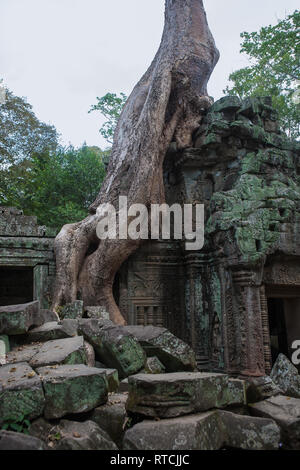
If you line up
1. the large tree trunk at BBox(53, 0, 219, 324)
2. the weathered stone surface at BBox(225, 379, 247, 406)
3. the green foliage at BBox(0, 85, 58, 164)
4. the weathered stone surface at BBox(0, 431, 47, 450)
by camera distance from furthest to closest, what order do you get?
the green foliage at BBox(0, 85, 58, 164), the large tree trunk at BBox(53, 0, 219, 324), the weathered stone surface at BBox(225, 379, 247, 406), the weathered stone surface at BBox(0, 431, 47, 450)

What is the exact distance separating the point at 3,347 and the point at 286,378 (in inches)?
97.1

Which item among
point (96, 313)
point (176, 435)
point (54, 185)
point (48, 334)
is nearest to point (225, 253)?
point (96, 313)

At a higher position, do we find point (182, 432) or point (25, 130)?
point (25, 130)

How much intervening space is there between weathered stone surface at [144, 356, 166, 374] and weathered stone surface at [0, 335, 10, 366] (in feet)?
3.62

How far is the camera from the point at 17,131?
13.8 m

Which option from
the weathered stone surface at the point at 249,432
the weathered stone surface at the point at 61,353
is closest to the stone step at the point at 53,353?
the weathered stone surface at the point at 61,353

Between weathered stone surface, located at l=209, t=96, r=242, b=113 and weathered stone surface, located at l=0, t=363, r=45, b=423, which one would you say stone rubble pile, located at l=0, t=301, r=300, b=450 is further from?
weathered stone surface, located at l=209, t=96, r=242, b=113

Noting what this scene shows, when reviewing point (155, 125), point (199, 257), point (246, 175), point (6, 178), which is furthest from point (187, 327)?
point (6, 178)

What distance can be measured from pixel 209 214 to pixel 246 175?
3.17ft

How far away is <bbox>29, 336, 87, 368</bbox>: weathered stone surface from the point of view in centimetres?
264

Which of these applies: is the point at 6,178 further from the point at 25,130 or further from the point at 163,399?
the point at 163,399

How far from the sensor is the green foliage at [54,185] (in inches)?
435

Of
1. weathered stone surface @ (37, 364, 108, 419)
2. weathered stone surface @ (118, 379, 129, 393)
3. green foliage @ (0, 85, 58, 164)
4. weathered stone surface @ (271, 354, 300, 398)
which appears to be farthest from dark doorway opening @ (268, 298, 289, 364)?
green foliage @ (0, 85, 58, 164)
